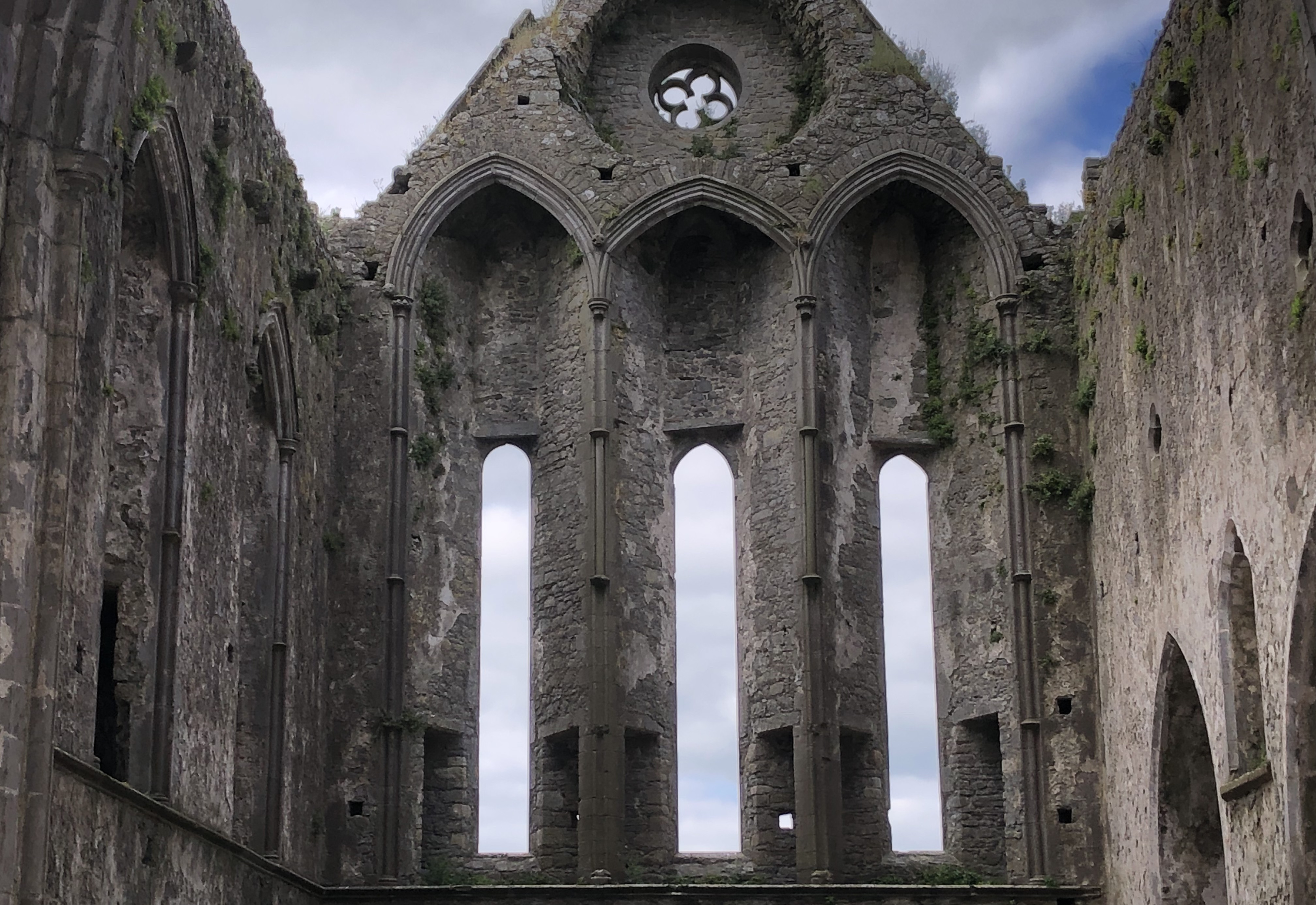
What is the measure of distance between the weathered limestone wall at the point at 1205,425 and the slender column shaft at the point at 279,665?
662 cm

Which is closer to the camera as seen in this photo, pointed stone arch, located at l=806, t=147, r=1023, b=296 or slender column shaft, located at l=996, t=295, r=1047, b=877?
slender column shaft, located at l=996, t=295, r=1047, b=877

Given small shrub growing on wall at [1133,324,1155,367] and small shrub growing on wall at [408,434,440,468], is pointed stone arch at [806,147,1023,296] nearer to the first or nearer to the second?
small shrub growing on wall at [1133,324,1155,367]

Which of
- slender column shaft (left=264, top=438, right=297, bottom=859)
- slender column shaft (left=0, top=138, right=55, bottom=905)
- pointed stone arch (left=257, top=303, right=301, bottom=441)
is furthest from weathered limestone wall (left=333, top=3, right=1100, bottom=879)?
slender column shaft (left=0, top=138, right=55, bottom=905)

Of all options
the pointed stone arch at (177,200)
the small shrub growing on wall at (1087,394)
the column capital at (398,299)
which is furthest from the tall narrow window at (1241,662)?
the column capital at (398,299)

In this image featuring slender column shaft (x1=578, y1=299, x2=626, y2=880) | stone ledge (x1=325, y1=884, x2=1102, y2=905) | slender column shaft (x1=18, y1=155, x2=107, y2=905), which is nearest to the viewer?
slender column shaft (x1=18, y1=155, x2=107, y2=905)

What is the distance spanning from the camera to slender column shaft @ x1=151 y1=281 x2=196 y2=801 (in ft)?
41.1

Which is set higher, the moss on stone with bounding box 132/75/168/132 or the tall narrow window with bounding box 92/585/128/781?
the moss on stone with bounding box 132/75/168/132

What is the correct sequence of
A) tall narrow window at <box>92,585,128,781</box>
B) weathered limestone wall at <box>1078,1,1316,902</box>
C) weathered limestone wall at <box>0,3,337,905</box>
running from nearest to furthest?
weathered limestone wall at <box>0,3,337,905</box>
weathered limestone wall at <box>1078,1,1316,902</box>
tall narrow window at <box>92,585,128,781</box>

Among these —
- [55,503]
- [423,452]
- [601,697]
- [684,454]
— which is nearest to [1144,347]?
[684,454]

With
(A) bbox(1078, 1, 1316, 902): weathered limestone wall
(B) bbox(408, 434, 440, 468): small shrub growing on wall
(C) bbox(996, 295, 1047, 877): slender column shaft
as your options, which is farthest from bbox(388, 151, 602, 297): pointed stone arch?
(A) bbox(1078, 1, 1316, 902): weathered limestone wall

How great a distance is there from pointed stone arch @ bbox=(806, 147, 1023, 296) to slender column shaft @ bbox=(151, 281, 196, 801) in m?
7.07

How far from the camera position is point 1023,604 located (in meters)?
17.4

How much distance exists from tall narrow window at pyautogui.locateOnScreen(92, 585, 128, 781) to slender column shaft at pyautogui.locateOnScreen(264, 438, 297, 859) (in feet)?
9.15

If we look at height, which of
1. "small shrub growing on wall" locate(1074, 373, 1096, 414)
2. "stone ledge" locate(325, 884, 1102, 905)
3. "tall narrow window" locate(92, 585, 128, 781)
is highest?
"small shrub growing on wall" locate(1074, 373, 1096, 414)
